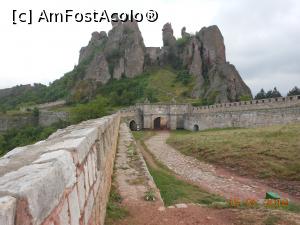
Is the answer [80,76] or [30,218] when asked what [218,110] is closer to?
[30,218]

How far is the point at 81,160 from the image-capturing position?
2775 millimetres

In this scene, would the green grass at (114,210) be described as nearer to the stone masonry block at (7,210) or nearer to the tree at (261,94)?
the stone masonry block at (7,210)

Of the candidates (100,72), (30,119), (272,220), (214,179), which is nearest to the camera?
(272,220)

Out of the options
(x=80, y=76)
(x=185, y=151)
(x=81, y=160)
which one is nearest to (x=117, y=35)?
(x=80, y=76)

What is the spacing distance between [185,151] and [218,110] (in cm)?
1790

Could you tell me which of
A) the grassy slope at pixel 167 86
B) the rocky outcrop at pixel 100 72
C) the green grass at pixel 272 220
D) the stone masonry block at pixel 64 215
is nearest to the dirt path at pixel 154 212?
the green grass at pixel 272 220

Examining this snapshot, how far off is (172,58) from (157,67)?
434 cm

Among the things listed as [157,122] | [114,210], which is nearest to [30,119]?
[157,122]

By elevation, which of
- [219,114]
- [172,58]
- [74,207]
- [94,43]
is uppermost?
[94,43]

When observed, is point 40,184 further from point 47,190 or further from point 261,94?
point 261,94

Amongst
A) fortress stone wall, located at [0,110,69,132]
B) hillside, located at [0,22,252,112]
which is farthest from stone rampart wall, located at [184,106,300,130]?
fortress stone wall, located at [0,110,69,132]

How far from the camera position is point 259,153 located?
15.1 m

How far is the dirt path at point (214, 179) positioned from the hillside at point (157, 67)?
33268 millimetres

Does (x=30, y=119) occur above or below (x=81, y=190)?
below
